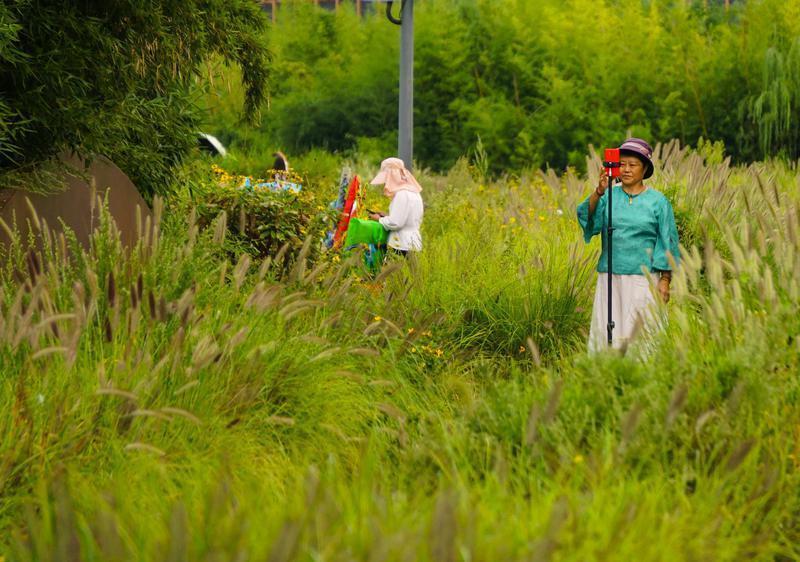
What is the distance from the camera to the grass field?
3.30 m

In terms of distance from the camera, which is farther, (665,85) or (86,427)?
(665,85)

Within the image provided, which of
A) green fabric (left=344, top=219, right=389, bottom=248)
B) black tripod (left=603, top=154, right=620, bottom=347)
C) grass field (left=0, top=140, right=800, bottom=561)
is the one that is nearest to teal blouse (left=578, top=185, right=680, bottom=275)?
black tripod (left=603, top=154, right=620, bottom=347)

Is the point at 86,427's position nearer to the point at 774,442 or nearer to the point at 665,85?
the point at 774,442

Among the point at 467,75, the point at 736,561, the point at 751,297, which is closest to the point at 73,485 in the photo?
the point at 736,561

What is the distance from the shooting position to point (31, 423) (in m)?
4.48

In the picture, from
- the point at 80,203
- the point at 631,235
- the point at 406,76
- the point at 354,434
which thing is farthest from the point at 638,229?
the point at 406,76

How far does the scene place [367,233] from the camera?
11.0 metres

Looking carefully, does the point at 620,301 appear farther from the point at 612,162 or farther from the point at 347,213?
the point at 347,213

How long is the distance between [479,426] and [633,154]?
332 cm

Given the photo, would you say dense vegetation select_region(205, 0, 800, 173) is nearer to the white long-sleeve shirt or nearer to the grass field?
the white long-sleeve shirt

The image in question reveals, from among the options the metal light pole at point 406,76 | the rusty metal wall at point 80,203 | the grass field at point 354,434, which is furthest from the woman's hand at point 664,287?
the metal light pole at point 406,76

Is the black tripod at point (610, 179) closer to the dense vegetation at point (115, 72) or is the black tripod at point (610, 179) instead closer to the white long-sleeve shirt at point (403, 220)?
the dense vegetation at point (115, 72)

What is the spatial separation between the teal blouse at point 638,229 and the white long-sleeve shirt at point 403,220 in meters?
3.32

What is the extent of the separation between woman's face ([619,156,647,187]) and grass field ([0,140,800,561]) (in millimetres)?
1462
